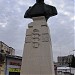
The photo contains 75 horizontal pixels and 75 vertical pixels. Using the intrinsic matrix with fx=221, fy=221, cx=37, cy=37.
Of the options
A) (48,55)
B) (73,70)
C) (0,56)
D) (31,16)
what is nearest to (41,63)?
(48,55)

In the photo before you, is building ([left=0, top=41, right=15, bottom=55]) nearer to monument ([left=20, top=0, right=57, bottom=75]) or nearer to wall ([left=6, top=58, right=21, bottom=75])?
wall ([left=6, top=58, right=21, bottom=75])

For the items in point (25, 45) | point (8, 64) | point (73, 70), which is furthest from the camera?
point (73, 70)

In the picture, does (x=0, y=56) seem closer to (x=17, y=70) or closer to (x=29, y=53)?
(x=17, y=70)

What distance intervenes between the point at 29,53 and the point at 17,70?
20173 mm

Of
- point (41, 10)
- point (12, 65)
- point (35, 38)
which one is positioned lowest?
point (12, 65)

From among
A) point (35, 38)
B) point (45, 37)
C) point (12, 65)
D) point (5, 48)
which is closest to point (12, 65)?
point (12, 65)

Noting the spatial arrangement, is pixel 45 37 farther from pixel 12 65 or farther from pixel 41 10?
pixel 12 65

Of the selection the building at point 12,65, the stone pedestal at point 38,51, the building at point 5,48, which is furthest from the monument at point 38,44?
the building at point 5,48

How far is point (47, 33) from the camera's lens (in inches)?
338

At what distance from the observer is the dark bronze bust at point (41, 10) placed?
8.85 meters

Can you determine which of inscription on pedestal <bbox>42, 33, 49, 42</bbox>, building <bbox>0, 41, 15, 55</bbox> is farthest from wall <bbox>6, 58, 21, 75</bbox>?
inscription on pedestal <bbox>42, 33, 49, 42</bbox>

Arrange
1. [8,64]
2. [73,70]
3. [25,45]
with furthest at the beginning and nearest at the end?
[73,70], [8,64], [25,45]

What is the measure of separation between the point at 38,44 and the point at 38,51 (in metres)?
0.27

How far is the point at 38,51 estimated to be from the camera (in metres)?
8.53
